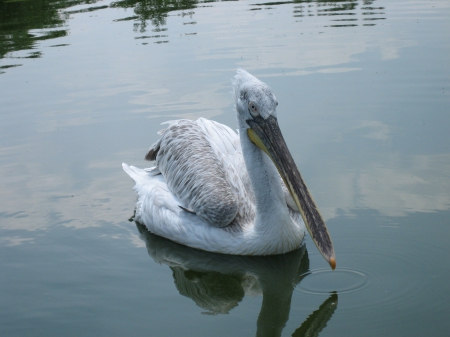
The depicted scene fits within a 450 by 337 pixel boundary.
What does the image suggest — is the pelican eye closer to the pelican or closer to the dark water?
the pelican

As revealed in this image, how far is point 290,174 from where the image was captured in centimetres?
414

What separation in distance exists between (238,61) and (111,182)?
152 inches

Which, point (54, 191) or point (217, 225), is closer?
point (217, 225)

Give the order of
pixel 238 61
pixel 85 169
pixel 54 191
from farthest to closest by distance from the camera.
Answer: pixel 238 61
pixel 85 169
pixel 54 191

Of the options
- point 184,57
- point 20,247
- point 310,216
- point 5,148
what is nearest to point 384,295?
point 310,216

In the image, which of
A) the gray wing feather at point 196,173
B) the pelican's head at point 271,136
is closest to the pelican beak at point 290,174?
the pelican's head at point 271,136

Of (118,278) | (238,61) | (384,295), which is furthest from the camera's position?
(238,61)

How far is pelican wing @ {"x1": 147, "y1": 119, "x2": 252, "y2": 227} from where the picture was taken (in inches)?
179

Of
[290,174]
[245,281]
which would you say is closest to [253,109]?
[290,174]

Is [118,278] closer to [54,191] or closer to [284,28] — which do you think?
[54,191]

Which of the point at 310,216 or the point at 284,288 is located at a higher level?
the point at 310,216

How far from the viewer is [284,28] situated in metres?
11.0

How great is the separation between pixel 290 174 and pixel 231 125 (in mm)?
2629

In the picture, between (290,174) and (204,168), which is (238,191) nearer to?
(204,168)
